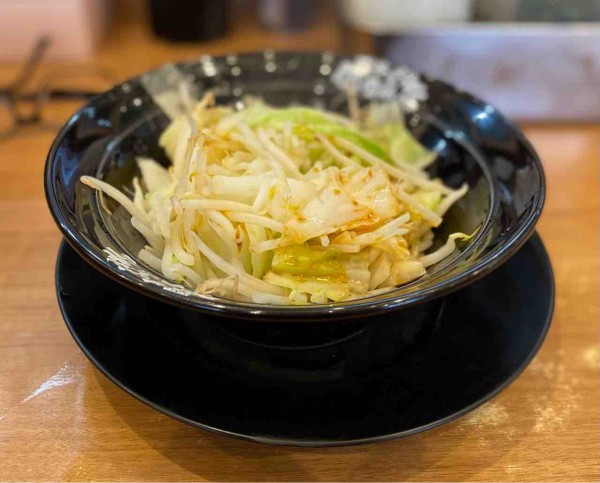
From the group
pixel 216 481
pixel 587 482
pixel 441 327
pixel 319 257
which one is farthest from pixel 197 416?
pixel 587 482

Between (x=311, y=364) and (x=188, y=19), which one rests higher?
(x=188, y=19)

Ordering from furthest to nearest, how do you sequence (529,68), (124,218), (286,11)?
1. (286,11)
2. (529,68)
3. (124,218)

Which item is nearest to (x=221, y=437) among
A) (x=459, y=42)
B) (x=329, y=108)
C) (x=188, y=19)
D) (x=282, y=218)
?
(x=282, y=218)

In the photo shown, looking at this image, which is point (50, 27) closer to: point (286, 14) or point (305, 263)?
point (286, 14)

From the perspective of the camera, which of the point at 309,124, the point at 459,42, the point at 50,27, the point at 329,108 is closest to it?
the point at 309,124

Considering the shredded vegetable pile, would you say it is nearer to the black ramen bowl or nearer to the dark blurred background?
the black ramen bowl

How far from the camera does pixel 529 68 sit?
Answer: 60.1 inches

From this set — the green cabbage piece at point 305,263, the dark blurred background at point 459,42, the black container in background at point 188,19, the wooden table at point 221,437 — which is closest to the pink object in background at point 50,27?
the dark blurred background at point 459,42

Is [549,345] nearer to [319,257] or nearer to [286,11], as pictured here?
[319,257]

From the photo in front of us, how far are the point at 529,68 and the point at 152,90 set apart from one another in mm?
958

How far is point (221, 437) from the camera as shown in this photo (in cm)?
76

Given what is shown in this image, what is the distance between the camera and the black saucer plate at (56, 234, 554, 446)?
27.9 inches

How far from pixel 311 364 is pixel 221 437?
0.15 metres

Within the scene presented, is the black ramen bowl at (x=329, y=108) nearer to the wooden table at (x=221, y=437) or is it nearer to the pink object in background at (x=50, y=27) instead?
the wooden table at (x=221, y=437)
